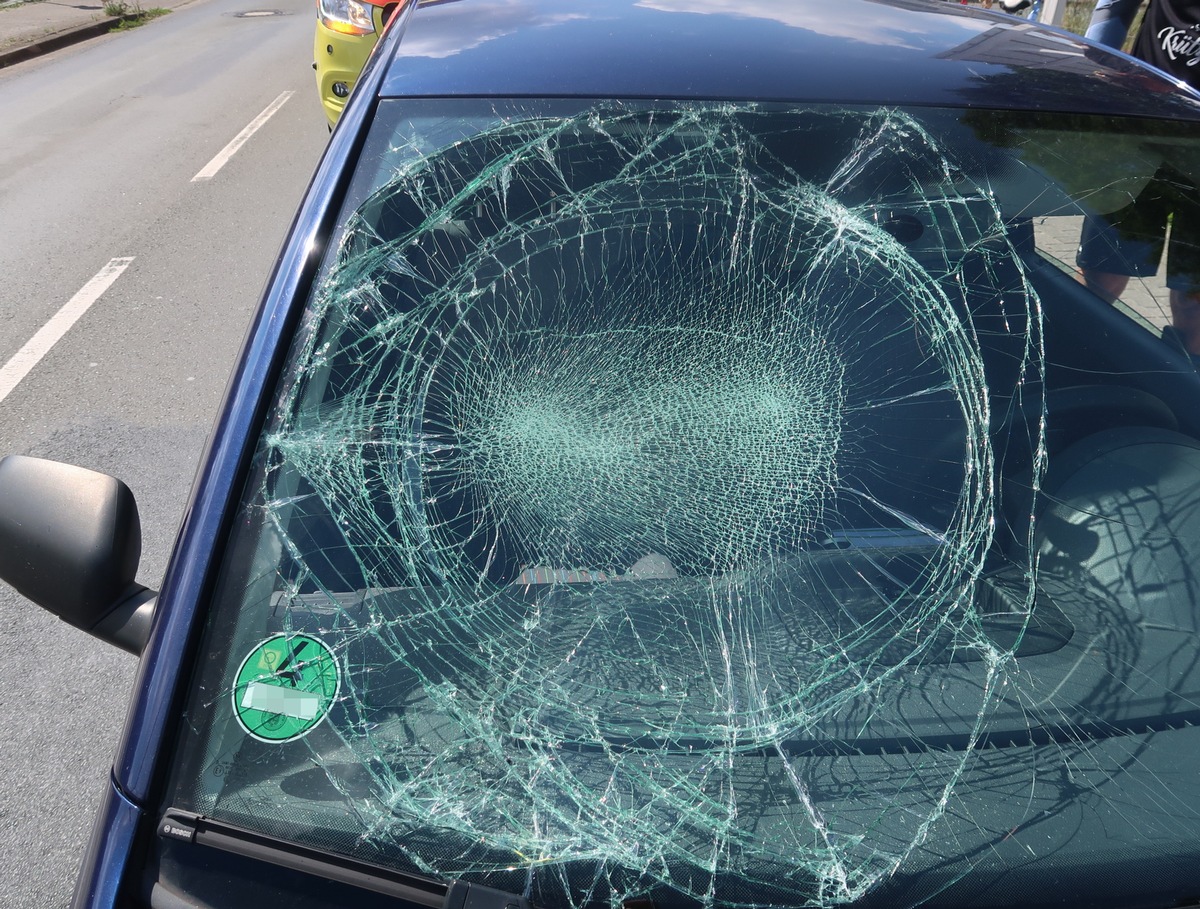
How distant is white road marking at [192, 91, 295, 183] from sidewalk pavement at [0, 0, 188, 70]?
209 inches

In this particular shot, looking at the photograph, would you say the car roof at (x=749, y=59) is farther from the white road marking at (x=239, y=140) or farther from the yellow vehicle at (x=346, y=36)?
the white road marking at (x=239, y=140)

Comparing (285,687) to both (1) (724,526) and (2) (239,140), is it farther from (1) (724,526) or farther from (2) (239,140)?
(2) (239,140)

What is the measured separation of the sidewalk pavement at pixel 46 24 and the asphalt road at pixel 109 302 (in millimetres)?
Answer: 1396

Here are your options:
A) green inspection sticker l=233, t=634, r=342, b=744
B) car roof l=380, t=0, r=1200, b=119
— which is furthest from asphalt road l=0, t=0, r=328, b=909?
car roof l=380, t=0, r=1200, b=119

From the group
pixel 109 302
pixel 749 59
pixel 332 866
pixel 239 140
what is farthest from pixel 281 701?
pixel 239 140

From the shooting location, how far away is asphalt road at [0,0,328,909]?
7.72 ft

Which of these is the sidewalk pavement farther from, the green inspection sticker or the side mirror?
the green inspection sticker

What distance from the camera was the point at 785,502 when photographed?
1.38 metres

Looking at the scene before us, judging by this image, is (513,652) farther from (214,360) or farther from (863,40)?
(214,360)

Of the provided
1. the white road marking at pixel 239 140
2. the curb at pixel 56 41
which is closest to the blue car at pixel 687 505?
the white road marking at pixel 239 140

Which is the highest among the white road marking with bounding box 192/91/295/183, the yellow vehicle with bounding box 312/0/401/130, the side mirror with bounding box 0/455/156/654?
the side mirror with bounding box 0/455/156/654

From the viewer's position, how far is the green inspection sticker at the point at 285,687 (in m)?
1.12

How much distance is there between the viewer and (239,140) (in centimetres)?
850

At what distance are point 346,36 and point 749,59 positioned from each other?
4.48m
